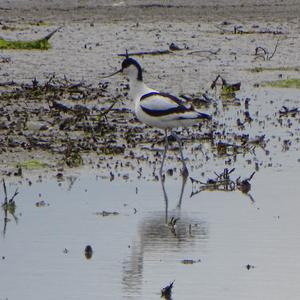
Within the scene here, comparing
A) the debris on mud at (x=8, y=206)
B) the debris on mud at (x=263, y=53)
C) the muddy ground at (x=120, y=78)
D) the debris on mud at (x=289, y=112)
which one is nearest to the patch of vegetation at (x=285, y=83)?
the muddy ground at (x=120, y=78)

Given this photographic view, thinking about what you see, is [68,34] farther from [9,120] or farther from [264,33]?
[9,120]

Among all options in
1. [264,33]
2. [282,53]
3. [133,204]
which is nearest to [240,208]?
[133,204]

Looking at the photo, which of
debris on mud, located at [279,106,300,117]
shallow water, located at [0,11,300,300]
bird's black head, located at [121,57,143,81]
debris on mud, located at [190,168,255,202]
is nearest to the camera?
shallow water, located at [0,11,300,300]

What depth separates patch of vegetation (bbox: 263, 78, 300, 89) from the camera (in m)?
18.3

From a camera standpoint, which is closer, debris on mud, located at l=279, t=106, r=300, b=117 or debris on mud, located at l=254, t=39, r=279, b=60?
debris on mud, located at l=279, t=106, r=300, b=117

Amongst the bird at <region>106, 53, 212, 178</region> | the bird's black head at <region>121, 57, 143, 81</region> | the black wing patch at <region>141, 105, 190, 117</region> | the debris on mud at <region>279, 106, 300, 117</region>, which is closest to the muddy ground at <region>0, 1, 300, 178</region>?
the debris on mud at <region>279, 106, 300, 117</region>

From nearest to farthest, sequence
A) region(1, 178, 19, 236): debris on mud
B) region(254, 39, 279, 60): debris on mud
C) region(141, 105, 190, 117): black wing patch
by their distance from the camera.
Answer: region(1, 178, 19, 236): debris on mud < region(141, 105, 190, 117): black wing patch < region(254, 39, 279, 60): debris on mud

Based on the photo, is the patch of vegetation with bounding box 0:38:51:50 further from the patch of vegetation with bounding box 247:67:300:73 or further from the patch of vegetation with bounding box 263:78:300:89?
the patch of vegetation with bounding box 263:78:300:89

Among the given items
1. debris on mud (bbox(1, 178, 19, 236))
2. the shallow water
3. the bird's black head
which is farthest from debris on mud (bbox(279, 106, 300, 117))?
debris on mud (bbox(1, 178, 19, 236))

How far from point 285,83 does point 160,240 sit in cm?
888

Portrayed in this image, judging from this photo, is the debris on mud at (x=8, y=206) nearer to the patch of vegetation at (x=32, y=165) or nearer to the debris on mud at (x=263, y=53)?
the patch of vegetation at (x=32, y=165)

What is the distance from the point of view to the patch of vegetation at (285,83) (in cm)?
1827

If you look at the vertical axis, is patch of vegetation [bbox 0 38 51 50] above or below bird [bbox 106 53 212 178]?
above

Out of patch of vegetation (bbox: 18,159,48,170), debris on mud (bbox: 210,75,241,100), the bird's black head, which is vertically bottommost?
patch of vegetation (bbox: 18,159,48,170)
